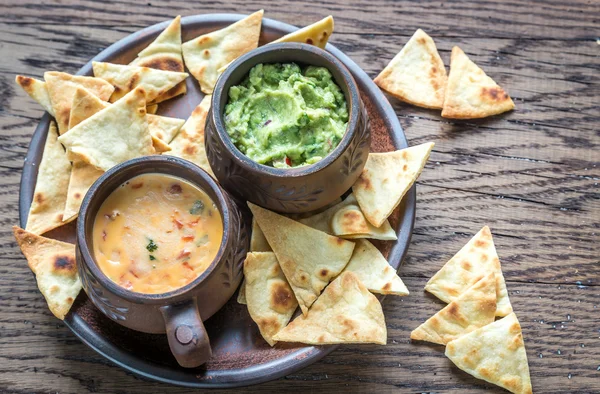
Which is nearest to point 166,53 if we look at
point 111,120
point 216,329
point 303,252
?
point 111,120

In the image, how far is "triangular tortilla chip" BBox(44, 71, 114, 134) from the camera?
106 inches

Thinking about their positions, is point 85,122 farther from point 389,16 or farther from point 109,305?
point 389,16

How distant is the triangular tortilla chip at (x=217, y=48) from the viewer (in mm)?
2793

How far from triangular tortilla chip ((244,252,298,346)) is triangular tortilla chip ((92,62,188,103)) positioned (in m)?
0.70

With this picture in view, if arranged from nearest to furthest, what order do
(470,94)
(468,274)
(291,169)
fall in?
(291,169) < (468,274) < (470,94)

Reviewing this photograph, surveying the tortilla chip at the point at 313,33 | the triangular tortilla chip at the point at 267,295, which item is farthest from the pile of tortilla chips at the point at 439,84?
the triangular tortilla chip at the point at 267,295

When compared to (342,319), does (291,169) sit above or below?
above

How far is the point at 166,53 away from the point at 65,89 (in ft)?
1.26

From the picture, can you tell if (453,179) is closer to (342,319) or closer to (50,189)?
(342,319)

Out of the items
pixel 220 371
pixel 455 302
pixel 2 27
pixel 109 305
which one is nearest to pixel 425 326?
pixel 455 302

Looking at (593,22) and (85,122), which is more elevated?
(593,22)

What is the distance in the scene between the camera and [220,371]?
2533 mm

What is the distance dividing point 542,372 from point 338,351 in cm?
76

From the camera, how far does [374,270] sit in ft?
8.50
